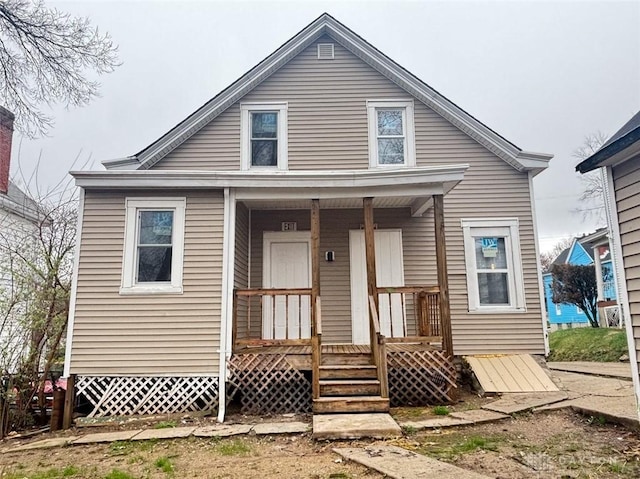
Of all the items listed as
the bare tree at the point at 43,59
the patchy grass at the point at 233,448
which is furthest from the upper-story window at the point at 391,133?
the patchy grass at the point at 233,448

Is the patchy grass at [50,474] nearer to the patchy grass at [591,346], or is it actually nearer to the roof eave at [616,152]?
the roof eave at [616,152]

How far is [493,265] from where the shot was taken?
824cm

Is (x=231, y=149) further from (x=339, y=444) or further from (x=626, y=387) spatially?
(x=626, y=387)

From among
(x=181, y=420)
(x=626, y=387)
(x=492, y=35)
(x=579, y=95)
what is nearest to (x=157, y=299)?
(x=181, y=420)

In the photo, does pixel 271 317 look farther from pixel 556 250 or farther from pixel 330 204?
pixel 556 250

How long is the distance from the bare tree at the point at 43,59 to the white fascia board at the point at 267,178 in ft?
5.40

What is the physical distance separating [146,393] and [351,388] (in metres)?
3.03

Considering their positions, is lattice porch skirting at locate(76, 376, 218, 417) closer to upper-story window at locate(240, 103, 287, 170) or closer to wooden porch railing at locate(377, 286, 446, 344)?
wooden porch railing at locate(377, 286, 446, 344)

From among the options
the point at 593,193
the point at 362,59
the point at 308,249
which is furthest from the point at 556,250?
the point at 308,249

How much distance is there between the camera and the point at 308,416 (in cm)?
597

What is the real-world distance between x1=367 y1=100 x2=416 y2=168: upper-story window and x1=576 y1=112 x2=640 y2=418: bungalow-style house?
4422 mm

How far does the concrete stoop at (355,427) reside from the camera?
15.1ft

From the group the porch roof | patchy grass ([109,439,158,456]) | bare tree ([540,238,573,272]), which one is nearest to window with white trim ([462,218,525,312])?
the porch roof

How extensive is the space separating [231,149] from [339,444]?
242 inches
